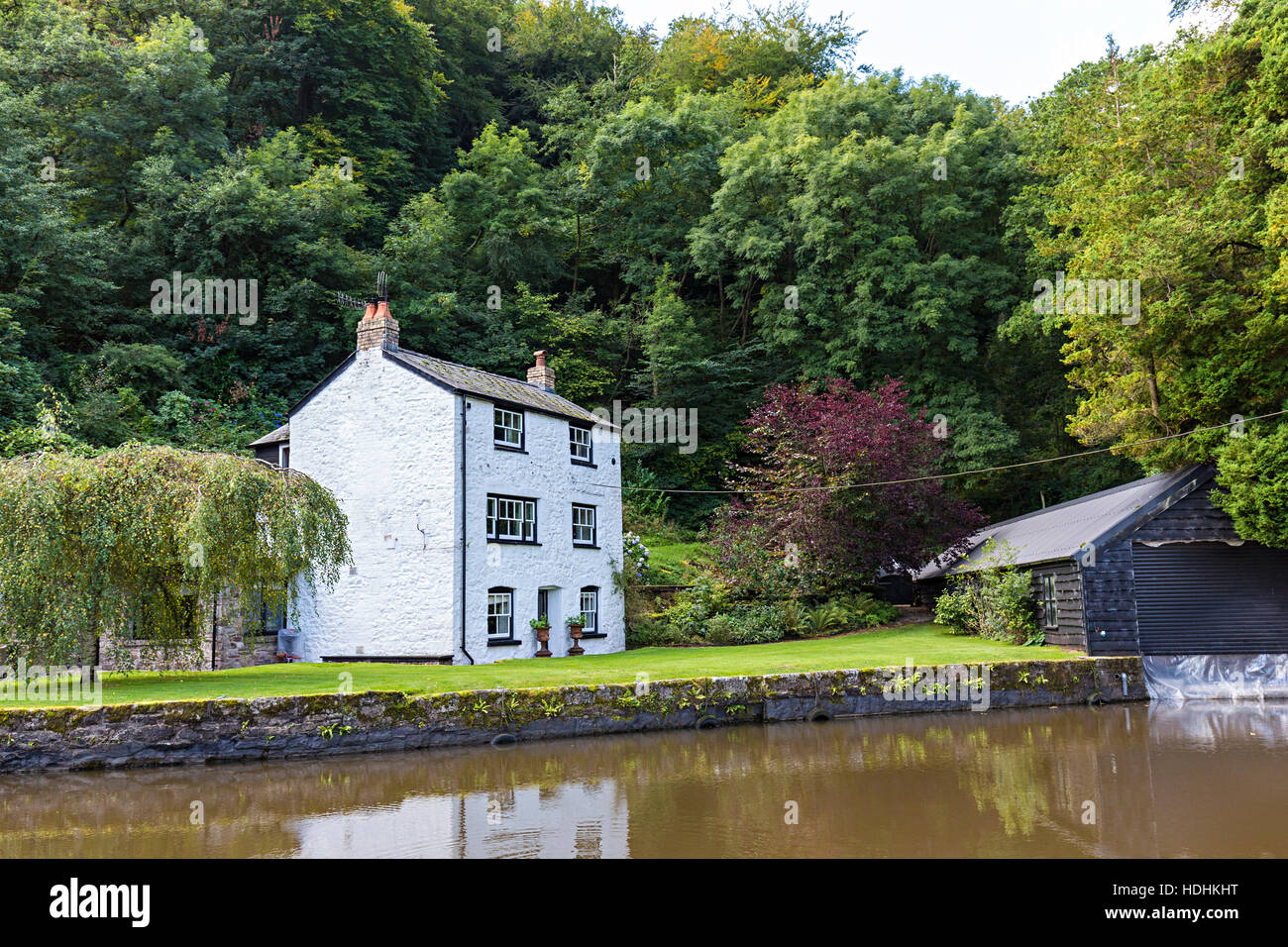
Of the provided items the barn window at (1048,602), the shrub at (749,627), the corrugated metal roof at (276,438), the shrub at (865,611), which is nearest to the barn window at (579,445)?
the shrub at (749,627)

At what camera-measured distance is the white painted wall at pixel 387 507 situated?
69.3ft

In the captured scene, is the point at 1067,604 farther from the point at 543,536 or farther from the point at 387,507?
the point at 387,507

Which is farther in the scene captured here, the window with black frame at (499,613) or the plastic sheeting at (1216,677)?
the window with black frame at (499,613)

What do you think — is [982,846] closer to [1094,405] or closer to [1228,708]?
[1228,708]

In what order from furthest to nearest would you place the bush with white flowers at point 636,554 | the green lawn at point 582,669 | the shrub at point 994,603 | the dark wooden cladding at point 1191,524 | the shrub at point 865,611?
the bush with white flowers at point 636,554, the shrub at point 865,611, the shrub at point 994,603, the dark wooden cladding at point 1191,524, the green lawn at point 582,669

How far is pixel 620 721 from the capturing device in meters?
15.4

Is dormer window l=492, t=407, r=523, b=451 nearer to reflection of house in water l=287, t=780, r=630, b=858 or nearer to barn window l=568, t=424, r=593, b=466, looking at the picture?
barn window l=568, t=424, r=593, b=466

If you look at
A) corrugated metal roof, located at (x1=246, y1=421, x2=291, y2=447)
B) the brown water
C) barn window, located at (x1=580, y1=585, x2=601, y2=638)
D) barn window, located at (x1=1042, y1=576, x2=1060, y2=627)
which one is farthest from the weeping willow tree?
barn window, located at (x1=1042, y1=576, x2=1060, y2=627)

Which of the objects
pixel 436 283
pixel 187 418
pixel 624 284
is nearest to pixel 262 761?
pixel 187 418

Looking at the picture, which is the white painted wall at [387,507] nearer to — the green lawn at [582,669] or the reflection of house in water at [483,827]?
the green lawn at [582,669]

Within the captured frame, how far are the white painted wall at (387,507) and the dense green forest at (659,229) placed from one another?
769cm

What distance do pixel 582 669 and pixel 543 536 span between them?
224 inches

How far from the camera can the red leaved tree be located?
25609 millimetres

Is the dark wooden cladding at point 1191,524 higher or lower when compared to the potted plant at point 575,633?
higher
